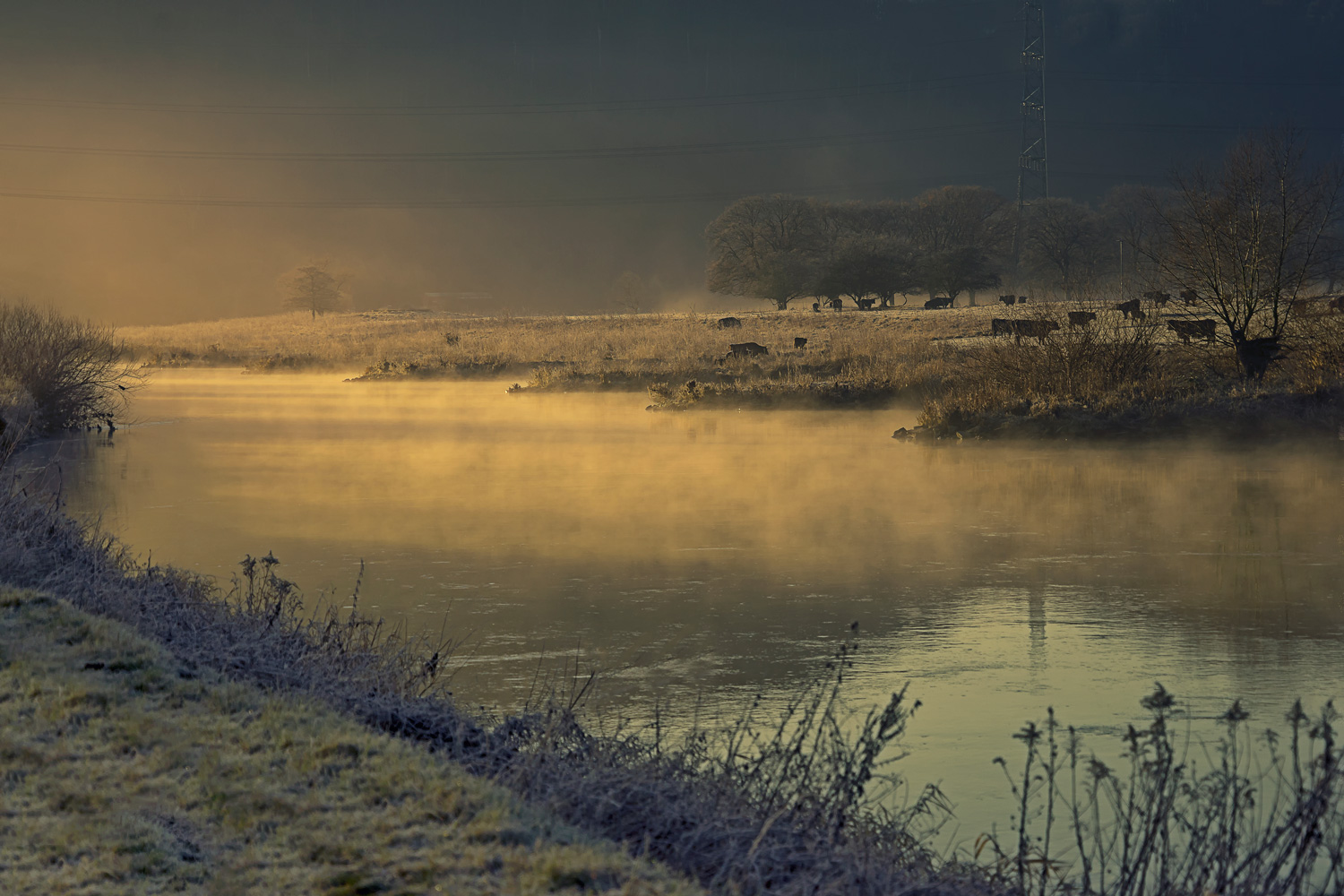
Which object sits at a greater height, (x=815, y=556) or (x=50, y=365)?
(x=50, y=365)

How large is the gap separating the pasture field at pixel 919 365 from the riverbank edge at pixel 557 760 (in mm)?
22826

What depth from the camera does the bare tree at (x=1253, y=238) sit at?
29922mm

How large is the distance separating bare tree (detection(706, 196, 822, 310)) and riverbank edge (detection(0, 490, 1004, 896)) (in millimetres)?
96244

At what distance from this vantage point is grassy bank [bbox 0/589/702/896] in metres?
5.13

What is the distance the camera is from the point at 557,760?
6738mm

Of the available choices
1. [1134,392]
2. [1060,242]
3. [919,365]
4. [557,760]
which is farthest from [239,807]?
[1060,242]

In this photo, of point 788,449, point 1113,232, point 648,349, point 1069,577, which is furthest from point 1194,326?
point 1113,232

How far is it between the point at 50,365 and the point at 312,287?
4744 inches

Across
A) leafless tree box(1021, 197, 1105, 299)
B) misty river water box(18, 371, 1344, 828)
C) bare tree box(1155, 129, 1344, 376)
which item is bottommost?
misty river water box(18, 371, 1344, 828)

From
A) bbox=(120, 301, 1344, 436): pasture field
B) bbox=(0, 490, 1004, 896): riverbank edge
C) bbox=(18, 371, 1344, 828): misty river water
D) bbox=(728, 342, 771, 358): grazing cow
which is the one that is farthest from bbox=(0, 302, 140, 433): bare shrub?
bbox=(728, 342, 771, 358): grazing cow

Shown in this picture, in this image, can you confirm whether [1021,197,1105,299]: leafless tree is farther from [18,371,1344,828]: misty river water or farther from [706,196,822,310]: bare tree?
[18,371,1344,828]: misty river water

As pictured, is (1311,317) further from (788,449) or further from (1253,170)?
(788,449)

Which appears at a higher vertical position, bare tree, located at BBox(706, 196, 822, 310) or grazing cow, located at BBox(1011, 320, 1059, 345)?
bare tree, located at BBox(706, 196, 822, 310)

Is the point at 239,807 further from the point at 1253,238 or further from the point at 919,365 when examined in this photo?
the point at 919,365
